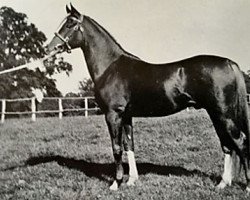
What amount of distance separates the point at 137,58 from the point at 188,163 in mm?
796

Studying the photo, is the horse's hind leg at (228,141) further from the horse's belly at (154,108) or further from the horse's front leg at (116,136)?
the horse's front leg at (116,136)

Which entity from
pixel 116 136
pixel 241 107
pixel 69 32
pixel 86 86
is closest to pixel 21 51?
pixel 69 32

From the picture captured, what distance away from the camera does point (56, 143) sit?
2553 mm

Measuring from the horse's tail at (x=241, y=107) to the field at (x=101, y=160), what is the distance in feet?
0.90

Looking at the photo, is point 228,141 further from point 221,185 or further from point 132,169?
point 132,169

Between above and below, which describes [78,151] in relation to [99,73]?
below

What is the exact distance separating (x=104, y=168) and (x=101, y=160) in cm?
8

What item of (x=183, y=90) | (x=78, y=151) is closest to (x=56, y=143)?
(x=78, y=151)

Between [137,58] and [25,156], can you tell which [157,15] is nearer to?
[137,58]

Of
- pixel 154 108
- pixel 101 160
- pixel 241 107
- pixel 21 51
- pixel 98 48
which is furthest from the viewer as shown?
pixel 101 160

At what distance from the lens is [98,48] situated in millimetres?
2125

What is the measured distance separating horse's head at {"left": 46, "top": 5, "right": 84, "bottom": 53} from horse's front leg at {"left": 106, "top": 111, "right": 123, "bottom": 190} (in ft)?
1.68

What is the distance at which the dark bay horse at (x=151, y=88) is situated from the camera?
1874mm

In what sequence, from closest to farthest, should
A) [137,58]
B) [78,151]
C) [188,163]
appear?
[137,58]
[188,163]
[78,151]
